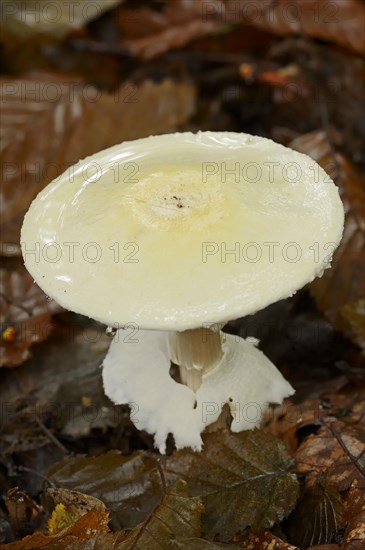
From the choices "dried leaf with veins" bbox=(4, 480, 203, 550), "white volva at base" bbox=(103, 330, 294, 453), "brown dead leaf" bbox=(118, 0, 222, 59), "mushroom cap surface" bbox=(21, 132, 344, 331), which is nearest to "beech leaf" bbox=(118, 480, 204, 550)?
"dried leaf with veins" bbox=(4, 480, 203, 550)

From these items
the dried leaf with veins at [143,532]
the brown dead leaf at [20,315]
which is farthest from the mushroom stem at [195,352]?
the brown dead leaf at [20,315]

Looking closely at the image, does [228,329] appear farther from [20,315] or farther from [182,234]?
[182,234]

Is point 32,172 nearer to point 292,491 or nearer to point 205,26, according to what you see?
point 205,26

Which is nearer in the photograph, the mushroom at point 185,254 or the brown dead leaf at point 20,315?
the mushroom at point 185,254

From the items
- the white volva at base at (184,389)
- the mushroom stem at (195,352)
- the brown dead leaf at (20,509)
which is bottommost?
the brown dead leaf at (20,509)

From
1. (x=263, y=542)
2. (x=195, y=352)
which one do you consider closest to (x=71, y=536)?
(x=263, y=542)

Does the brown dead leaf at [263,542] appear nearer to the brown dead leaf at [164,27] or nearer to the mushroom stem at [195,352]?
the mushroom stem at [195,352]
